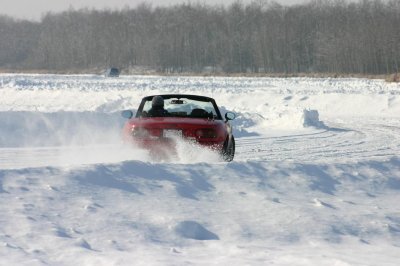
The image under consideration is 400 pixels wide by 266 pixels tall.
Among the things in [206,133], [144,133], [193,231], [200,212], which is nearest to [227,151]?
[206,133]

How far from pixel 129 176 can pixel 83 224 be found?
67.0 inches

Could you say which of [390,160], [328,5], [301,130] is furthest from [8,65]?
[390,160]

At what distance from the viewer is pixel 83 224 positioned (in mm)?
7426

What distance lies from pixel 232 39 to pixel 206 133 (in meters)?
120

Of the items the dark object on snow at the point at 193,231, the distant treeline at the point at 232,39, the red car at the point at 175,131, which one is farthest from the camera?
the distant treeline at the point at 232,39

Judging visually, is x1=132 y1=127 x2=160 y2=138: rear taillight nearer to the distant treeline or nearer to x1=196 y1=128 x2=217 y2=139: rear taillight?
x1=196 y1=128 x2=217 y2=139: rear taillight

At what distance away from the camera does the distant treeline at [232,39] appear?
374 feet

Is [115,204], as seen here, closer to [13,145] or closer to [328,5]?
[13,145]

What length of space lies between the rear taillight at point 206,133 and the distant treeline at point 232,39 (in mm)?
97385

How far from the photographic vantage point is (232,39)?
130250 mm

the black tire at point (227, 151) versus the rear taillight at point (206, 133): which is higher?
the rear taillight at point (206, 133)

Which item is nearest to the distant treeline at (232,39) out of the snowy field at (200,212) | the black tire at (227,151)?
the black tire at (227,151)

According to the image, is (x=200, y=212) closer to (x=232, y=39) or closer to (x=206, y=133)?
(x=206, y=133)

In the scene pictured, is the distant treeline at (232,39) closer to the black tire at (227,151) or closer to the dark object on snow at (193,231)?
the black tire at (227,151)
